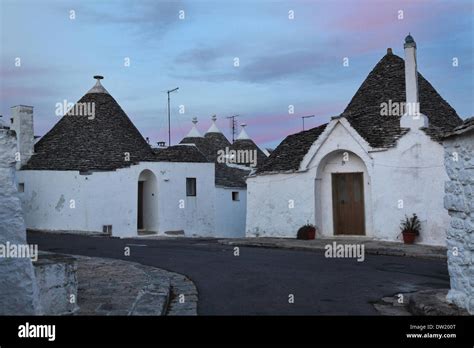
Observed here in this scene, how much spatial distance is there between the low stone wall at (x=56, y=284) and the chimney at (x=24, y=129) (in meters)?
21.8

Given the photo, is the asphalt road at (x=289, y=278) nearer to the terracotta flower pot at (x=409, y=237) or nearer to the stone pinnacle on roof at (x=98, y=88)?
the terracotta flower pot at (x=409, y=237)

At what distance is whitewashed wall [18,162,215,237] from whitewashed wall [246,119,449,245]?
539 centimetres

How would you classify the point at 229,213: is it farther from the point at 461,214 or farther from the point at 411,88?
the point at 461,214

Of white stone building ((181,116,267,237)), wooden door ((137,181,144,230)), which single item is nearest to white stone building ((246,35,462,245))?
white stone building ((181,116,267,237))

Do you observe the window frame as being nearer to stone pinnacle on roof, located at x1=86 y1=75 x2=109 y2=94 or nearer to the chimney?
stone pinnacle on roof, located at x1=86 y1=75 x2=109 y2=94

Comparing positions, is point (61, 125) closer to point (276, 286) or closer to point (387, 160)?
point (387, 160)

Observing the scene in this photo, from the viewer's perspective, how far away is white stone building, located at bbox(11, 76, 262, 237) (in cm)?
2478

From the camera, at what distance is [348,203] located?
60.7 ft

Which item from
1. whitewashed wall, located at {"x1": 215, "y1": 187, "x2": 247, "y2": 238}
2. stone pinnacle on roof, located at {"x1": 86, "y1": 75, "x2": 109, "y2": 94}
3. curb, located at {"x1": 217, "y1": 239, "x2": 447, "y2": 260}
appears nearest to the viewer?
curb, located at {"x1": 217, "y1": 239, "x2": 447, "y2": 260}

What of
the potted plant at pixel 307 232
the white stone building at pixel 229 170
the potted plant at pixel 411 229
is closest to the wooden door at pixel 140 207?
the white stone building at pixel 229 170

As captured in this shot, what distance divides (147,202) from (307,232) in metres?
10.7

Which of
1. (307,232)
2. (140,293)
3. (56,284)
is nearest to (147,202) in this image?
(307,232)

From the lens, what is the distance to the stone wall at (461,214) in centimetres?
582

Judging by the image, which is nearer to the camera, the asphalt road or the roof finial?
the asphalt road
